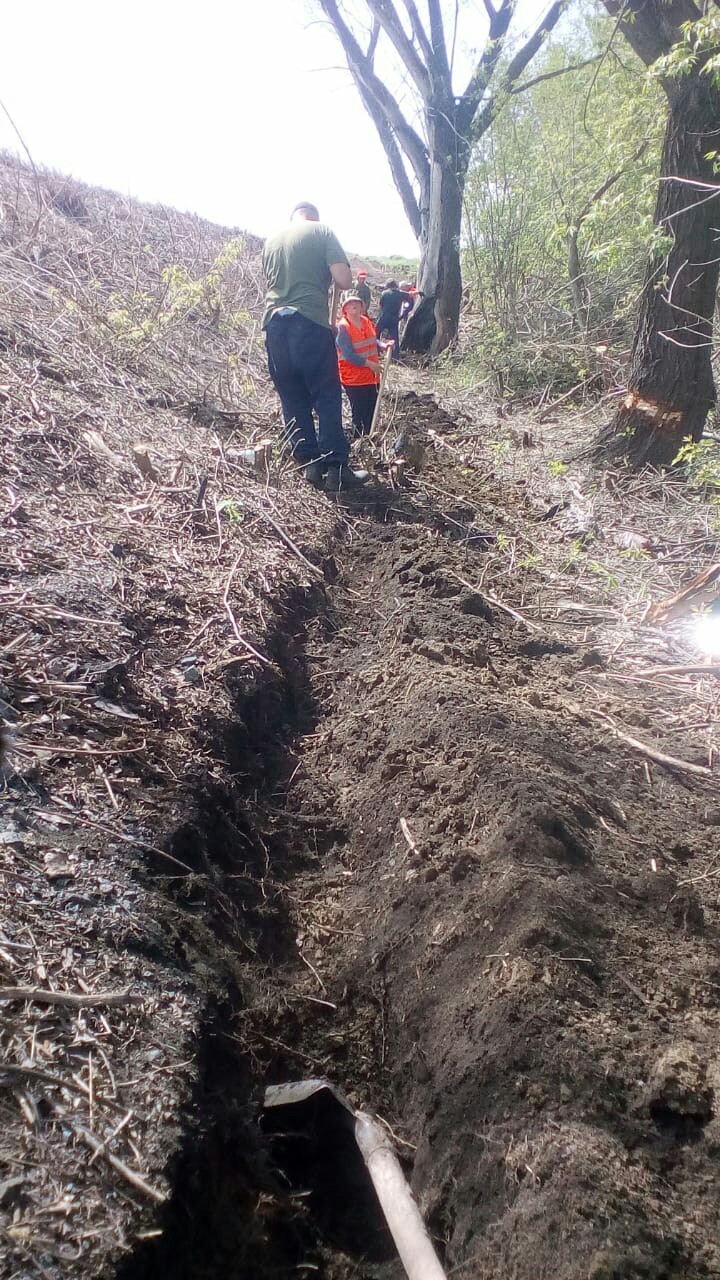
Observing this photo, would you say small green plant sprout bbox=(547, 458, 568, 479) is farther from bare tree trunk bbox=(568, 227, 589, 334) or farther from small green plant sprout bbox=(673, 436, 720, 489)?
bare tree trunk bbox=(568, 227, 589, 334)

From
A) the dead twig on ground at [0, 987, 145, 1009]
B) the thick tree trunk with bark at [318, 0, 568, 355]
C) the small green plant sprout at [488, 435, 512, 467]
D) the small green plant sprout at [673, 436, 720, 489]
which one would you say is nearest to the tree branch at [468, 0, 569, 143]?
the thick tree trunk with bark at [318, 0, 568, 355]

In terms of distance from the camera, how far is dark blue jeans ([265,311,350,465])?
18.2ft

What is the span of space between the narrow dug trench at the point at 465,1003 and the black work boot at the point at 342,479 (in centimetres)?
264

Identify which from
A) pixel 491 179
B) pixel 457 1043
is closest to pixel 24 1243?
pixel 457 1043

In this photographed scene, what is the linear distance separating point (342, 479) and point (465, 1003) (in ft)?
Result: 14.5

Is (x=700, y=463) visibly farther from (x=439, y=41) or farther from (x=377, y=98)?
(x=377, y=98)

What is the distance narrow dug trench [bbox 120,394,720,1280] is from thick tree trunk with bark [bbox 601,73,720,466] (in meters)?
3.34

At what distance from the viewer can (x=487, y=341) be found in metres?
10.5

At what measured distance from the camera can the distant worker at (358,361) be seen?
6695mm

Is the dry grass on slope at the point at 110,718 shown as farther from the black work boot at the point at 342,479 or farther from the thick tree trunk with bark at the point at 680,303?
the thick tree trunk with bark at the point at 680,303

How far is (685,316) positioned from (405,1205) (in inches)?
235

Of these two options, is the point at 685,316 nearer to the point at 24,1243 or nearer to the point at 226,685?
the point at 226,685

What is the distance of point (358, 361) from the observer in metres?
6.81

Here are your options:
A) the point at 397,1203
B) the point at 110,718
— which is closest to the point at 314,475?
the point at 110,718
